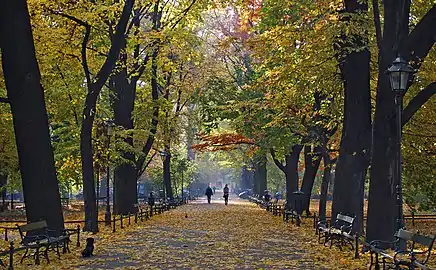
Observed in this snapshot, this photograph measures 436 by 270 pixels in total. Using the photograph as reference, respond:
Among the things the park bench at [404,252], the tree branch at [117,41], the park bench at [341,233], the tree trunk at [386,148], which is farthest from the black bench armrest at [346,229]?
the tree branch at [117,41]

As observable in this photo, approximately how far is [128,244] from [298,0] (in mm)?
9113

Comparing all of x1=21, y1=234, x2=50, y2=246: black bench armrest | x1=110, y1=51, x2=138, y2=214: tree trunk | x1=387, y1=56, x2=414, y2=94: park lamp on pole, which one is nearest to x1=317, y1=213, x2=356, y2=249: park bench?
x1=387, y1=56, x2=414, y2=94: park lamp on pole

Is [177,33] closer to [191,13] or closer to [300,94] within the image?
[191,13]

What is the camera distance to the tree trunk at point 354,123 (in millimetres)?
16938

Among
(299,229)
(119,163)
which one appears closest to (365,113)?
(299,229)

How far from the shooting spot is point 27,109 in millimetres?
14305

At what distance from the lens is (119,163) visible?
27984 millimetres

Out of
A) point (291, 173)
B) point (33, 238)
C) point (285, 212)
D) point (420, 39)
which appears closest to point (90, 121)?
point (33, 238)

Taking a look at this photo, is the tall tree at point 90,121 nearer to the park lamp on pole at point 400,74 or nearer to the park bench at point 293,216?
the park bench at point 293,216

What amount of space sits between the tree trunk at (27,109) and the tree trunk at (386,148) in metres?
7.64

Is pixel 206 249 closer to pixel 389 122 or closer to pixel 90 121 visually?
pixel 389 122

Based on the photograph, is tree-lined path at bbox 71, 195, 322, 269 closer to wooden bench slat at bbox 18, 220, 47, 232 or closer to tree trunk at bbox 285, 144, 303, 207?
wooden bench slat at bbox 18, 220, 47, 232

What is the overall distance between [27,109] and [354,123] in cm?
869

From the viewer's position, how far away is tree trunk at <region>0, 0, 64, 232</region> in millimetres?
14195
